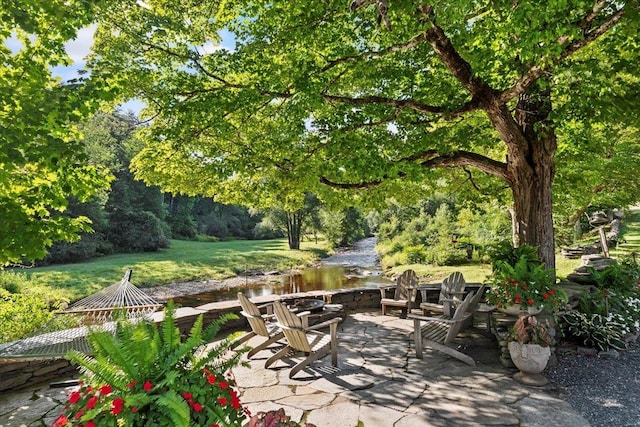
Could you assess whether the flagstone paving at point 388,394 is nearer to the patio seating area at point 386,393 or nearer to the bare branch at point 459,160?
the patio seating area at point 386,393

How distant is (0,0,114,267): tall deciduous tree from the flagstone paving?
5.51 feet

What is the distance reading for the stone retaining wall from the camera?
15.1ft

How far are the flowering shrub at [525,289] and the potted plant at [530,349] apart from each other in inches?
16.0

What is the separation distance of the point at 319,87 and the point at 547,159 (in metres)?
4.06

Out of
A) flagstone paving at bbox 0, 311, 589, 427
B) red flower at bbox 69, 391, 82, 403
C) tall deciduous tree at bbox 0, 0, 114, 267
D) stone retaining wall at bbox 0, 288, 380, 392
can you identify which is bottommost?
flagstone paving at bbox 0, 311, 589, 427

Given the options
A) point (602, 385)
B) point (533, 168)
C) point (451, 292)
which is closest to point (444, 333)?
point (602, 385)

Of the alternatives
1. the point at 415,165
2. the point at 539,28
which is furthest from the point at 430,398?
the point at 539,28

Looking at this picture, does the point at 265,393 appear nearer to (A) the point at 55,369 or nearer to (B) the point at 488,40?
(A) the point at 55,369

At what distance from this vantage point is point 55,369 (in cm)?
499

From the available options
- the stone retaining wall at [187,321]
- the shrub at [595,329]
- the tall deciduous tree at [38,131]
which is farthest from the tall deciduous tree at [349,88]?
the stone retaining wall at [187,321]

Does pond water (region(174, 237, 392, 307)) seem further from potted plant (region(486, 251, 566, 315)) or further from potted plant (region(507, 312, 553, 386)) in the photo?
potted plant (region(507, 312, 553, 386))

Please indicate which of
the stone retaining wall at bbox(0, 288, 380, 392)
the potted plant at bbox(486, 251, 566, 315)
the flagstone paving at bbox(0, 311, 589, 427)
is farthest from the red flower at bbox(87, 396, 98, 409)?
the potted plant at bbox(486, 251, 566, 315)

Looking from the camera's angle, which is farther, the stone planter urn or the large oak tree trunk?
the large oak tree trunk

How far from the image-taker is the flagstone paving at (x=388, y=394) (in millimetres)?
3479
